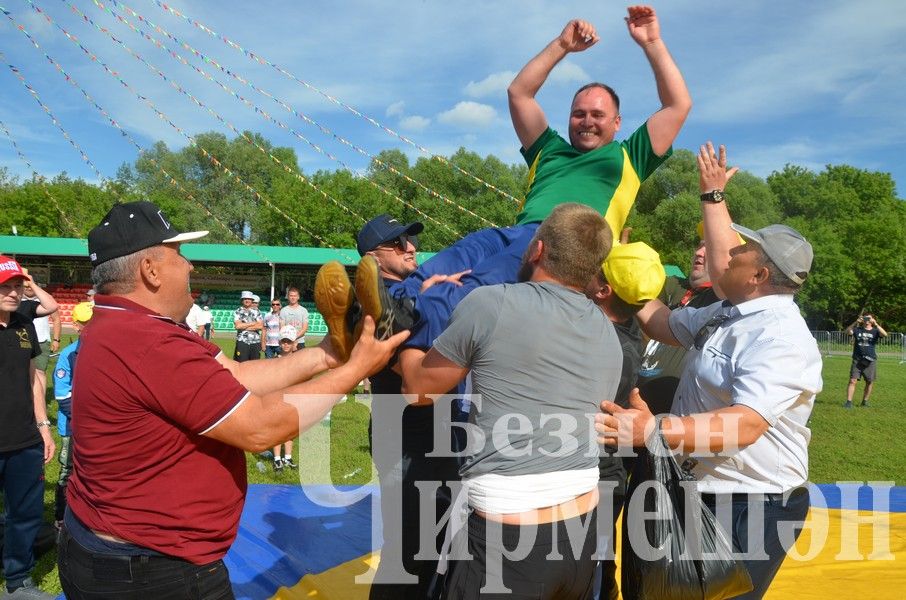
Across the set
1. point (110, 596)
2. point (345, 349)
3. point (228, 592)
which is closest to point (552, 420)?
point (345, 349)

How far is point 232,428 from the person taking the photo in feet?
7.10

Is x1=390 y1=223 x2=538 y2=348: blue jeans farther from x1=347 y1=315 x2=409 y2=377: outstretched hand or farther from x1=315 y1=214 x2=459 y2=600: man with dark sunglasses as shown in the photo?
x1=347 y1=315 x2=409 y2=377: outstretched hand

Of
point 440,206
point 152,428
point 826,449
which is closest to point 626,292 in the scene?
point 152,428

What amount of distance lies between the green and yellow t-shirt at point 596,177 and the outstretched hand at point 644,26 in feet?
1.42

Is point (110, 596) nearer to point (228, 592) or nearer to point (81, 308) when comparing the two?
point (228, 592)

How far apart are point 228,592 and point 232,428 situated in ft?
2.24

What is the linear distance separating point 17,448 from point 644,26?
4.63m

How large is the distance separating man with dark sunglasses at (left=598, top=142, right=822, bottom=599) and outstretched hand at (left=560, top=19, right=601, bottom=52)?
129 cm

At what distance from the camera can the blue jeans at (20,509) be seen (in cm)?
442

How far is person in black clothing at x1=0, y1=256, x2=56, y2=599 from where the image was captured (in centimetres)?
441

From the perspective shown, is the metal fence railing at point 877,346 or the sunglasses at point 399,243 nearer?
the sunglasses at point 399,243

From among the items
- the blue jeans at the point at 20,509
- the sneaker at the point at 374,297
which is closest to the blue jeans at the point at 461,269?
the sneaker at the point at 374,297

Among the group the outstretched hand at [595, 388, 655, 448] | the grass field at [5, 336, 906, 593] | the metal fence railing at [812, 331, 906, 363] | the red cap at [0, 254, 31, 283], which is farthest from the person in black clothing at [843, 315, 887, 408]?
the metal fence railing at [812, 331, 906, 363]

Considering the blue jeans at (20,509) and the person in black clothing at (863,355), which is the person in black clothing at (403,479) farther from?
the person in black clothing at (863,355)
